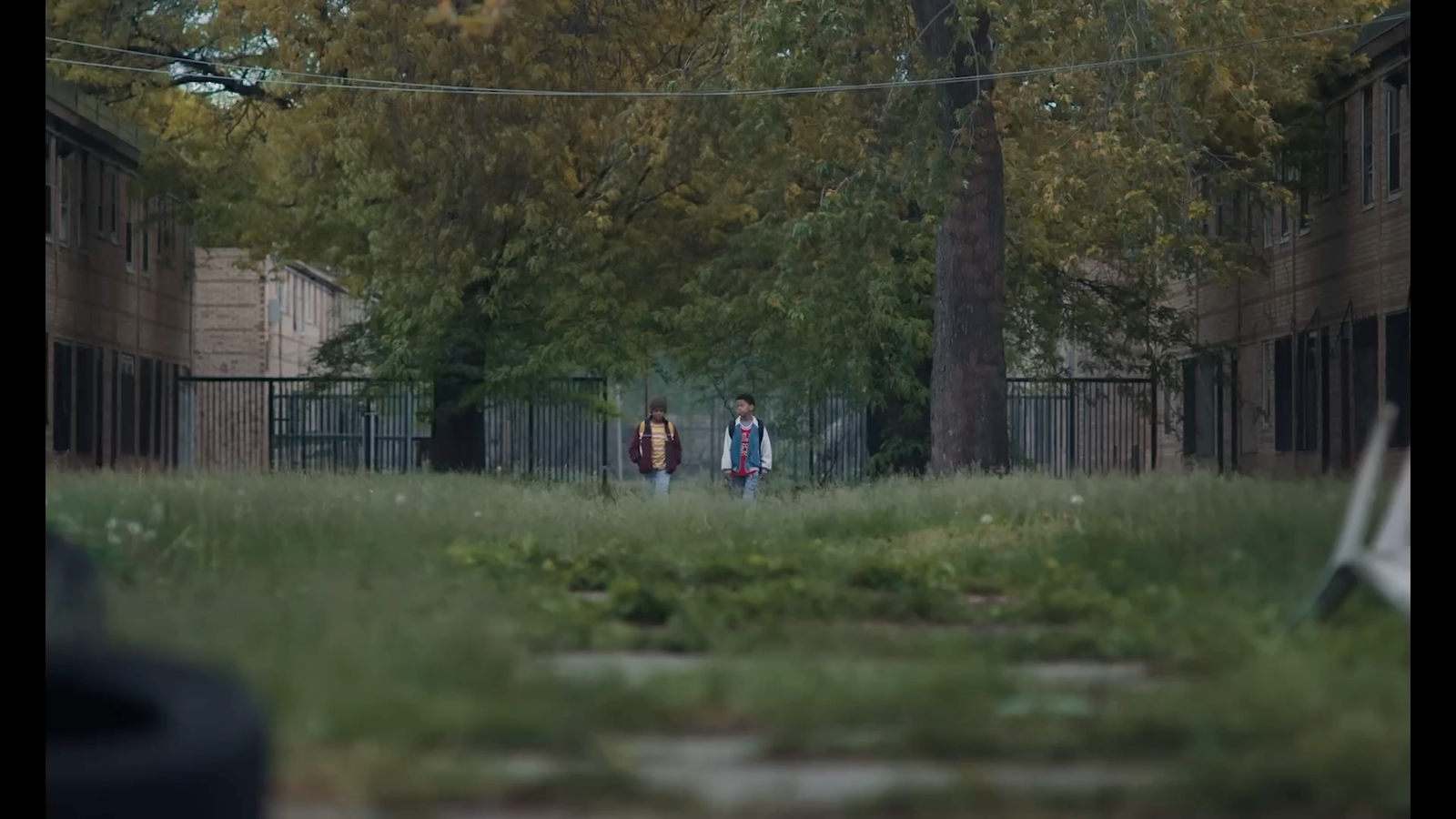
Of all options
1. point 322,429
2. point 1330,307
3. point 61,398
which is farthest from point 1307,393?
point 61,398

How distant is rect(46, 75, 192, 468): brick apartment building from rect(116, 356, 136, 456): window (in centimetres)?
→ 4

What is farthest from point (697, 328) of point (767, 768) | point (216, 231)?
point (767, 768)

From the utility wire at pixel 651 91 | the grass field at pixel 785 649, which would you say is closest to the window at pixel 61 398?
the utility wire at pixel 651 91

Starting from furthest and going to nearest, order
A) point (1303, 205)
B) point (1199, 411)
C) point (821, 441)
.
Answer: point (1199, 411) → point (821, 441) → point (1303, 205)

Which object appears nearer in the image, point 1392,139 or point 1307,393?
point 1392,139

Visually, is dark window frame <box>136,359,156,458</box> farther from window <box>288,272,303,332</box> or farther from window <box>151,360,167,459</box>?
window <box>288,272,303,332</box>

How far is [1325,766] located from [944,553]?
7576 mm

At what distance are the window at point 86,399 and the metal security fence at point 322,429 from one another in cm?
216

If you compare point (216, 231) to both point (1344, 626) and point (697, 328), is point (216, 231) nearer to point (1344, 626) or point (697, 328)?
point (697, 328)

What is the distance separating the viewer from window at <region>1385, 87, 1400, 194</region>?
98.9ft

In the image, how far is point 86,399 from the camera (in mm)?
38719

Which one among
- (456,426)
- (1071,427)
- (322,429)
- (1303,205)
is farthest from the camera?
(322,429)

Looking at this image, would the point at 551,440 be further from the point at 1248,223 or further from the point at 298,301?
the point at 298,301

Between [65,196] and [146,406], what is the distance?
7.63 meters
